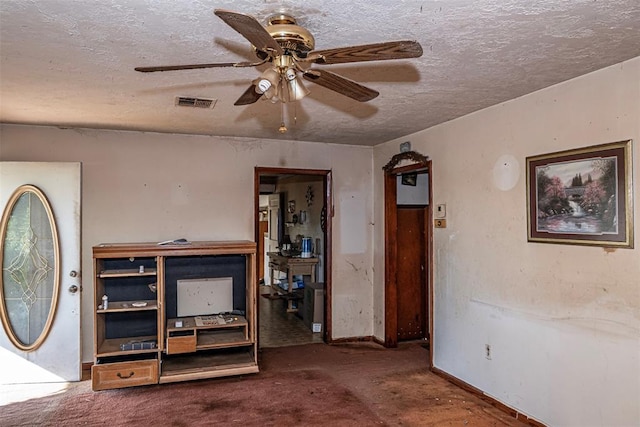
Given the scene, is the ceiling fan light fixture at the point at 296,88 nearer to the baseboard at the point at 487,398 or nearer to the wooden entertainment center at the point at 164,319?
the wooden entertainment center at the point at 164,319

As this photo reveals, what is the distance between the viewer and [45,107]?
3.38 meters

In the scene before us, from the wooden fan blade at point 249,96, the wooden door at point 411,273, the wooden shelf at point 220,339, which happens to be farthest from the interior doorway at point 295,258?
the wooden fan blade at point 249,96

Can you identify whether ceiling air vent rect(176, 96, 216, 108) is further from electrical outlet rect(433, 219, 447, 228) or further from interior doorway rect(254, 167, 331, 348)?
electrical outlet rect(433, 219, 447, 228)

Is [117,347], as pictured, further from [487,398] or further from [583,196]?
[583,196]

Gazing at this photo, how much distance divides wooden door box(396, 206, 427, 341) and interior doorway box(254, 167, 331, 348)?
0.87 m

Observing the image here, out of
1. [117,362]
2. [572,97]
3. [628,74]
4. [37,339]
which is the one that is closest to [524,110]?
[572,97]

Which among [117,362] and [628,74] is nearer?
[628,74]

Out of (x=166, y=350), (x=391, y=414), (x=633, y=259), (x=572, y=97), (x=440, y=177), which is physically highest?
(x=572, y=97)

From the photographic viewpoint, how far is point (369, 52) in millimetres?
1637

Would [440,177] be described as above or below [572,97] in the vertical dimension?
below

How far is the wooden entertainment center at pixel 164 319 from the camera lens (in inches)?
145

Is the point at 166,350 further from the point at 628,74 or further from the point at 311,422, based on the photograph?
the point at 628,74

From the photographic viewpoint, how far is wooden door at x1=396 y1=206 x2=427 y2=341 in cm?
512

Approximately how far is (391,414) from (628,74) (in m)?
2.67
